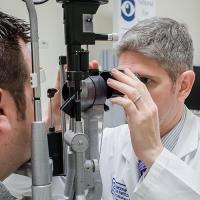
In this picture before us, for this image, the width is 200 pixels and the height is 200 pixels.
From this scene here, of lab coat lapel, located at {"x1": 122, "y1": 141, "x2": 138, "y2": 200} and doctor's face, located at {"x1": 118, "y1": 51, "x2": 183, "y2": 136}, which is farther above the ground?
doctor's face, located at {"x1": 118, "y1": 51, "x2": 183, "y2": 136}

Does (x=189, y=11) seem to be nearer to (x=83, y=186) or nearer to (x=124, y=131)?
(x=124, y=131)

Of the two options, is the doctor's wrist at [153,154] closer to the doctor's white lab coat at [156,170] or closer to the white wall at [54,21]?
the doctor's white lab coat at [156,170]

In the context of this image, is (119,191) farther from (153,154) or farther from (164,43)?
(164,43)

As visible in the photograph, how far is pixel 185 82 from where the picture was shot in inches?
49.4

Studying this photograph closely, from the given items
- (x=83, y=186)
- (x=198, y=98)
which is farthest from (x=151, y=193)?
(x=198, y=98)

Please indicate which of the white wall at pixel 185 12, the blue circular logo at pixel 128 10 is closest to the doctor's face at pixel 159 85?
the blue circular logo at pixel 128 10

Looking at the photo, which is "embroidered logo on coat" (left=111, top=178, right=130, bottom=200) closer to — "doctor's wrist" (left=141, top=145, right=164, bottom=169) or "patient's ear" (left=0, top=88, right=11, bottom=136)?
"doctor's wrist" (left=141, top=145, right=164, bottom=169)

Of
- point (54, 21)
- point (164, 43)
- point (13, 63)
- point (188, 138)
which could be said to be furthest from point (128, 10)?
point (13, 63)

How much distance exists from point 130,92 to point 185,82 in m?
0.38

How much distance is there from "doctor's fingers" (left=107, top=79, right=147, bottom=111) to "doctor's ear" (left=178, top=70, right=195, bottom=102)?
1.12ft

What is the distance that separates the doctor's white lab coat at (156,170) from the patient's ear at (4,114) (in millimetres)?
470

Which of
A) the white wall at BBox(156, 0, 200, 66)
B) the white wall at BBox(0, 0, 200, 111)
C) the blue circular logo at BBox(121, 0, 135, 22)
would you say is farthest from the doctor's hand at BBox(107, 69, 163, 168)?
the white wall at BBox(156, 0, 200, 66)

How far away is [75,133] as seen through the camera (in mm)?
804

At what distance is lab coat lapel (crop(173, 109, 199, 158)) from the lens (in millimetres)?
1205
